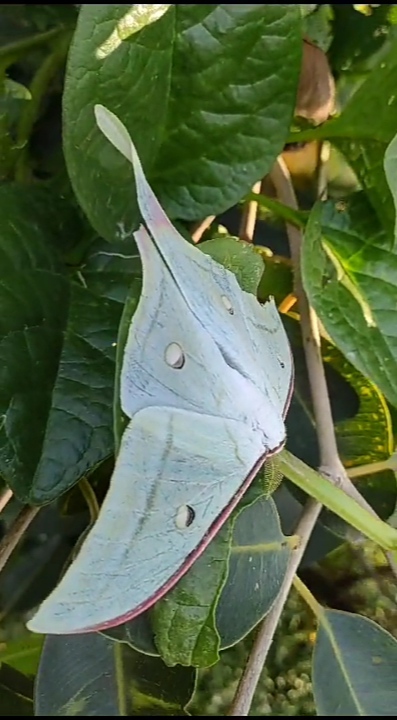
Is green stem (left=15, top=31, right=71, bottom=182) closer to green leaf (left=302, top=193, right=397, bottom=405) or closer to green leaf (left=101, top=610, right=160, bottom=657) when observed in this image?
green leaf (left=302, top=193, right=397, bottom=405)

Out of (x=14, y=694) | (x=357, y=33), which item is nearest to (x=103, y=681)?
(x=14, y=694)

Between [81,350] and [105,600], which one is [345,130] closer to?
[81,350]

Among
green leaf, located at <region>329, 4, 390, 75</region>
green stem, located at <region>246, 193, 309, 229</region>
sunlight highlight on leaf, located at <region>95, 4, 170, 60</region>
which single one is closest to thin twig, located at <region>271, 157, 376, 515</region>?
green stem, located at <region>246, 193, 309, 229</region>

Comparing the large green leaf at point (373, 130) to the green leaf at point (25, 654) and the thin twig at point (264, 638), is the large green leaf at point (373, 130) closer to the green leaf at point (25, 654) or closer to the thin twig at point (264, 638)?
the thin twig at point (264, 638)

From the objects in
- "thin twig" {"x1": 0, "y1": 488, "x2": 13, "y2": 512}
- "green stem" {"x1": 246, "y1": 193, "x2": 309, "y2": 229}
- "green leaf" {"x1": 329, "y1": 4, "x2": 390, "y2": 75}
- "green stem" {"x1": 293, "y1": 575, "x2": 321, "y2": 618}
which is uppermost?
"green leaf" {"x1": 329, "y1": 4, "x2": 390, "y2": 75}

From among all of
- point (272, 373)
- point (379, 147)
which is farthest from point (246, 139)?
point (272, 373)

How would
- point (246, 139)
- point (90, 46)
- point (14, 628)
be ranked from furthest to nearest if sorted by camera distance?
point (14, 628), point (246, 139), point (90, 46)
